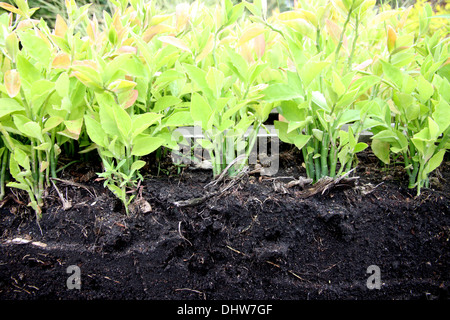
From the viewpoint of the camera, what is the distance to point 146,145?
79cm

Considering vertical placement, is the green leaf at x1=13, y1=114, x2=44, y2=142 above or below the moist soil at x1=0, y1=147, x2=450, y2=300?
above

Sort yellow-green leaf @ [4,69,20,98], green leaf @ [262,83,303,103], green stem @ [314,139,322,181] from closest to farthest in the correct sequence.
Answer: yellow-green leaf @ [4,69,20,98] < green leaf @ [262,83,303,103] < green stem @ [314,139,322,181]

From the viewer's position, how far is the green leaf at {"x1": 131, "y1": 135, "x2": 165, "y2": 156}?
788mm

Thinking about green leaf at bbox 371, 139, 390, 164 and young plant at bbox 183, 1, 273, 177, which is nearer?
young plant at bbox 183, 1, 273, 177

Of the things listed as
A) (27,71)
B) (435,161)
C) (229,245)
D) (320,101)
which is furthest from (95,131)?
(435,161)

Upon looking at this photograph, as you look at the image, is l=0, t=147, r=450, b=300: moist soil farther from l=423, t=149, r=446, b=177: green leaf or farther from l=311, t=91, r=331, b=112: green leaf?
l=311, t=91, r=331, b=112: green leaf

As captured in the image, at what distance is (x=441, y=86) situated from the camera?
0.84 metres

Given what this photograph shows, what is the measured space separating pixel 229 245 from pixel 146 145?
0.30 meters

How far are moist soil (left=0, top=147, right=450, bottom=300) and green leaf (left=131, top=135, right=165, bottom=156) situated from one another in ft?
0.35

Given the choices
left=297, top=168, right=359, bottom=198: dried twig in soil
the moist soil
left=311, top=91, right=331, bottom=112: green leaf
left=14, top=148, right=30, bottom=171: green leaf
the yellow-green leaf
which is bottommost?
the moist soil

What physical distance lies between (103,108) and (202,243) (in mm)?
372

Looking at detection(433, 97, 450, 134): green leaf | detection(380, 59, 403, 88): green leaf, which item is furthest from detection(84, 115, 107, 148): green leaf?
detection(433, 97, 450, 134): green leaf

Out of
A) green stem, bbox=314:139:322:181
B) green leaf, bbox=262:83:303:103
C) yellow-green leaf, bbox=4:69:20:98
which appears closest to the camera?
yellow-green leaf, bbox=4:69:20:98

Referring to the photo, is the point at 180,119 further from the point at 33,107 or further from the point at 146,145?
the point at 33,107
